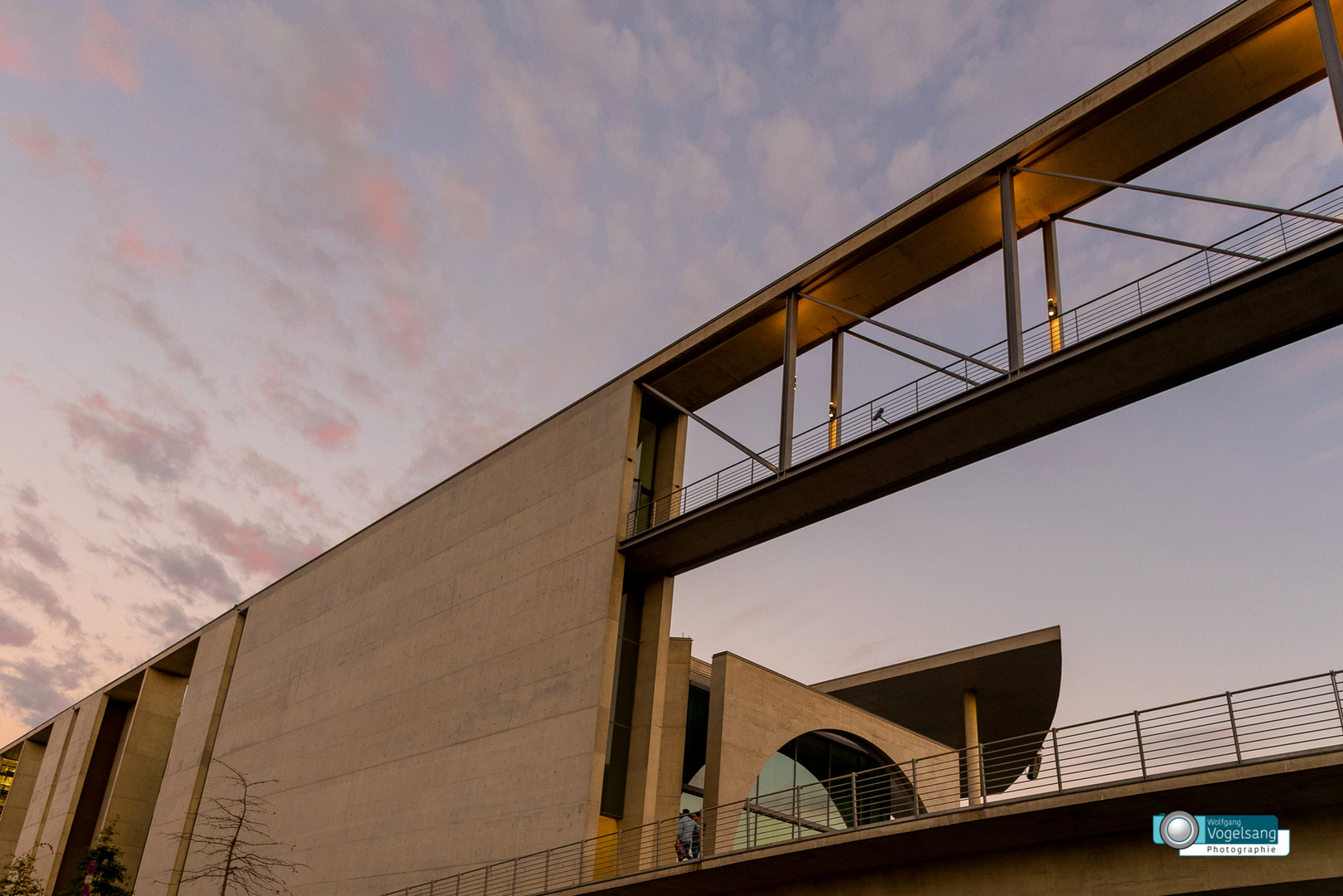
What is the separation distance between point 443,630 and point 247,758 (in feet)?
38.0

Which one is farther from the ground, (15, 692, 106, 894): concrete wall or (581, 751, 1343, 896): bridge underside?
(15, 692, 106, 894): concrete wall

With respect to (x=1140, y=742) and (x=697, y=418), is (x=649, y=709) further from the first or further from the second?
(x=1140, y=742)

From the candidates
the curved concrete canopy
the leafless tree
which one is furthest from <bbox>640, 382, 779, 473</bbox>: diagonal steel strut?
the leafless tree

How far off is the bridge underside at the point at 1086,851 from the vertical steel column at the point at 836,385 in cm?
865

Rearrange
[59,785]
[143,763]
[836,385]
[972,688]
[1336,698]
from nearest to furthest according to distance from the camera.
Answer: [1336,698]
[836,385]
[972,688]
[143,763]
[59,785]

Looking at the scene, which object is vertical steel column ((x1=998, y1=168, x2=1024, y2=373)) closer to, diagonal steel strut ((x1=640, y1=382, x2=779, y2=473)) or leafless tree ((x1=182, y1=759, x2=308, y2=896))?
diagonal steel strut ((x1=640, y1=382, x2=779, y2=473))

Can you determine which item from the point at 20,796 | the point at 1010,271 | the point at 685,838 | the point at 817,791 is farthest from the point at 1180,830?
the point at 20,796

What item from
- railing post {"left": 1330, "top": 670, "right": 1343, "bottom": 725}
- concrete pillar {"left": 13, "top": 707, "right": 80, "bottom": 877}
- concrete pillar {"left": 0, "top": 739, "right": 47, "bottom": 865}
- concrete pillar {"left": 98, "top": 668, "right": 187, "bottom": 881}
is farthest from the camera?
concrete pillar {"left": 0, "top": 739, "right": 47, "bottom": 865}

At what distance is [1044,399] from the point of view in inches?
741

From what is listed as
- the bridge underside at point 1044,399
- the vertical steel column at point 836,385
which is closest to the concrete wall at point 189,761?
the bridge underside at point 1044,399

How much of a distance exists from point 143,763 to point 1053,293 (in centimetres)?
4153

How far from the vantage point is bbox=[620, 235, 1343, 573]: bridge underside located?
53.7ft

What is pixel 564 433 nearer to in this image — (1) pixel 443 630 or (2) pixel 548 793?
(1) pixel 443 630

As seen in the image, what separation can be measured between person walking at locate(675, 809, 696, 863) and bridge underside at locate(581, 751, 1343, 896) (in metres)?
1.59
